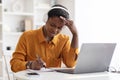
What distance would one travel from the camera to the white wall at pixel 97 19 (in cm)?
384

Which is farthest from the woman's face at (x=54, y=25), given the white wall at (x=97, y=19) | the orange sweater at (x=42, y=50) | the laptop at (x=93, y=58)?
the white wall at (x=97, y=19)

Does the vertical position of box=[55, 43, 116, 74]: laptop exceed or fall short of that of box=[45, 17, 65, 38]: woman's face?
it falls short

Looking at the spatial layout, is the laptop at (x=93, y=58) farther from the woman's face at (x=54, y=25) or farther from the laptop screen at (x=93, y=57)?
the woman's face at (x=54, y=25)

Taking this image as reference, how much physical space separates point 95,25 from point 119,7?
18.0 inches

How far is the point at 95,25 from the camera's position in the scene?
158 inches

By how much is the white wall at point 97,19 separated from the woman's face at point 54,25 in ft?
6.10

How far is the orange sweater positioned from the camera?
83.5 inches

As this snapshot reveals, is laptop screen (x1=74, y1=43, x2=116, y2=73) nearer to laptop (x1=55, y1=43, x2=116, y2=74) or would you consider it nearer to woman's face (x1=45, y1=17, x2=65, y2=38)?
laptop (x1=55, y1=43, x2=116, y2=74)

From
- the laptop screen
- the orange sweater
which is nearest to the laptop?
the laptop screen

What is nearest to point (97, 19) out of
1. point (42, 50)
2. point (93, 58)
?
point (42, 50)

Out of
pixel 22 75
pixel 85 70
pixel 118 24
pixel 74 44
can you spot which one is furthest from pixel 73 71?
pixel 118 24

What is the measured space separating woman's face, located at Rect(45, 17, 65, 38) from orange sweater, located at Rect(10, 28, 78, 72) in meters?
0.09

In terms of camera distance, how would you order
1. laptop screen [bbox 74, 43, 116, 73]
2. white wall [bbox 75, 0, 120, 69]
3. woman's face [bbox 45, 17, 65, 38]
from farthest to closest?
white wall [bbox 75, 0, 120, 69] < woman's face [bbox 45, 17, 65, 38] < laptop screen [bbox 74, 43, 116, 73]

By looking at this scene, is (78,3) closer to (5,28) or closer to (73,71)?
(5,28)
